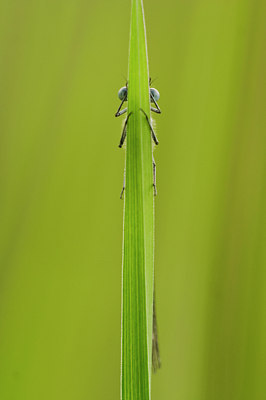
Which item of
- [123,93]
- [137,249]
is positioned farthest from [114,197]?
[137,249]

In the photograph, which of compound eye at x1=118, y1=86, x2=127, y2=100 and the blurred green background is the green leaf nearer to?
compound eye at x1=118, y1=86, x2=127, y2=100

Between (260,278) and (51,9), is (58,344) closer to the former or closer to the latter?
(260,278)

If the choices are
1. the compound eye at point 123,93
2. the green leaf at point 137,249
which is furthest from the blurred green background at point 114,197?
the green leaf at point 137,249

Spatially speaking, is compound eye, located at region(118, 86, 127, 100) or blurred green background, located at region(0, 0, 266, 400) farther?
blurred green background, located at region(0, 0, 266, 400)

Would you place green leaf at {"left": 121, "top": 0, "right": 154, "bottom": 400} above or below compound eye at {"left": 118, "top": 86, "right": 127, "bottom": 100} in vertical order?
below

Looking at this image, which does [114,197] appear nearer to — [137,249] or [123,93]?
[123,93]

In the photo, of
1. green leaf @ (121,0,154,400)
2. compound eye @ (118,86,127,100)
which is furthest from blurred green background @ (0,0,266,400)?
green leaf @ (121,0,154,400)
